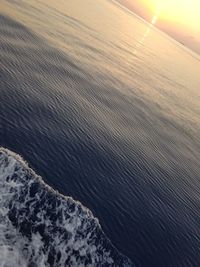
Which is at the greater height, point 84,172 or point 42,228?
point 42,228

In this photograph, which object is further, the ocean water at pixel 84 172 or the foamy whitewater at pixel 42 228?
the ocean water at pixel 84 172

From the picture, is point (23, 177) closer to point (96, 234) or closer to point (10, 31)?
point (96, 234)

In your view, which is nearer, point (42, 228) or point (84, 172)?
point (42, 228)

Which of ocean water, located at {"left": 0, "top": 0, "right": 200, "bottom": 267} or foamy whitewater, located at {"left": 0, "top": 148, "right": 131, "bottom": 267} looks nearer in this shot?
foamy whitewater, located at {"left": 0, "top": 148, "right": 131, "bottom": 267}

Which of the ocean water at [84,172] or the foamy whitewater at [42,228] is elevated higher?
the foamy whitewater at [42,228]

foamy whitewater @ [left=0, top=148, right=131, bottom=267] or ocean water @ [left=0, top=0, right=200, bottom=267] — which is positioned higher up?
foamy whitewater @ [left=0, top=148, right=131, bottom=267]
